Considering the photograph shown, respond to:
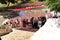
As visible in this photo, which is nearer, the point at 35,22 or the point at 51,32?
the point at 51,32

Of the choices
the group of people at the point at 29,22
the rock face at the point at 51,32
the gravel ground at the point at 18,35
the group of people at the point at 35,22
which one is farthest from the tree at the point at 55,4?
the group of people at the point at 29,22

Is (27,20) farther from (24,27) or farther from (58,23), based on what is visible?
(58,23)

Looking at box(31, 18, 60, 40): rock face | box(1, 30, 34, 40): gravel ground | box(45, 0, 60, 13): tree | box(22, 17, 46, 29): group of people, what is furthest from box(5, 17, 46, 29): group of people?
box(45, 0, 60, 13): tree

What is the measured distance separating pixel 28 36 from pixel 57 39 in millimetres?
4576

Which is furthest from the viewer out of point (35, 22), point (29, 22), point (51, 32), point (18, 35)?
point (29, 22)

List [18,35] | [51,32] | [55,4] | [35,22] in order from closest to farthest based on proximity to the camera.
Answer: [51,32] < [55,4] < [18,35] < [35,22]

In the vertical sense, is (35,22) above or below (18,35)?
above

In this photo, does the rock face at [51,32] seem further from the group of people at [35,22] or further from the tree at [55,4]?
the group of people at [35,22]

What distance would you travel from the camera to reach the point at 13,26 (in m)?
23.0

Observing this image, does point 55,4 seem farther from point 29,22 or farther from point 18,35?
point 29,22

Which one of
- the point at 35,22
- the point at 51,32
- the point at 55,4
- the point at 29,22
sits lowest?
the point at 29,22

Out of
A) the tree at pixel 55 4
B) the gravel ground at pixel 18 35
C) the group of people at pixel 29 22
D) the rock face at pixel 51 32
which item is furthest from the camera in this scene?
the group of people at pixel 29 22

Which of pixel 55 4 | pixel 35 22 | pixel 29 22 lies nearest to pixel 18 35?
pixel 35 22

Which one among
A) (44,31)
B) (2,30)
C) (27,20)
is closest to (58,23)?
(44,31)
